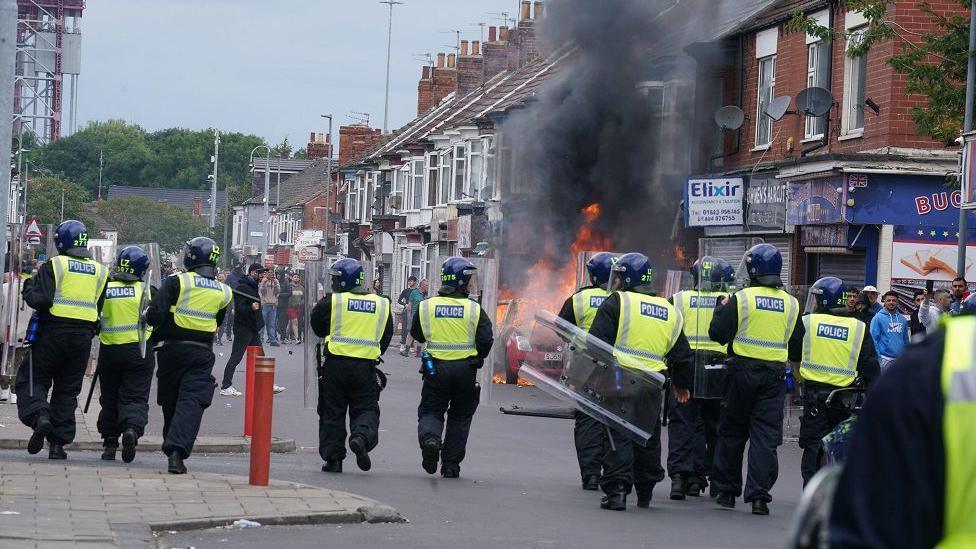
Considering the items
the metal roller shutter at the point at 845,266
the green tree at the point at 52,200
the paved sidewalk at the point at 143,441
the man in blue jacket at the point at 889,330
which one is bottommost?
the paved sidewalk at the point at 143,441

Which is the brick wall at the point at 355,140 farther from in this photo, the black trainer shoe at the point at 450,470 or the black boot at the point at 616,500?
the black boot at the point at 616,500

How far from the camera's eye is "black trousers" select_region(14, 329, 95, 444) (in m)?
10.9

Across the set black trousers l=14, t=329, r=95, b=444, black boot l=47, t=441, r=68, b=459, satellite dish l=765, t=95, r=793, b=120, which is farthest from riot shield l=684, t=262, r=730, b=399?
satellite dish l=765, t=95, r=793, b=120

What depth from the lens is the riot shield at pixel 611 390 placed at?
9766 mm

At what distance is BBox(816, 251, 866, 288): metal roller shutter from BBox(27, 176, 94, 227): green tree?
183ft

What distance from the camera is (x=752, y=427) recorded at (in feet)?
32.7

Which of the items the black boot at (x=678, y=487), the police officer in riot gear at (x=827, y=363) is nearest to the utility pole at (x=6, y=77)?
the black boot at (x=678, y=487)

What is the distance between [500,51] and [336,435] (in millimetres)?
44669

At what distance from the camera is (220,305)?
34.9ft

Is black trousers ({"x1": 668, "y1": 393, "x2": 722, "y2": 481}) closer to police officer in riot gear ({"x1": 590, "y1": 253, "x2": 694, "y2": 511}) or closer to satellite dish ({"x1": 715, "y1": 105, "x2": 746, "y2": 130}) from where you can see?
police officer in riot gear ({"x1": 590, "y1": 253, "x2": 694, "y2": 511})

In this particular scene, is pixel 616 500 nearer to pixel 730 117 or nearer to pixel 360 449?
pixel 360 449

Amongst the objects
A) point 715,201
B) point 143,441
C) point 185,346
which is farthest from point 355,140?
point 185,346

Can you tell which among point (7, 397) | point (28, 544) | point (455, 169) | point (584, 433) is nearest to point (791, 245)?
point (7, 397)

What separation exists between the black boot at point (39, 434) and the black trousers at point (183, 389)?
93 centimetres
